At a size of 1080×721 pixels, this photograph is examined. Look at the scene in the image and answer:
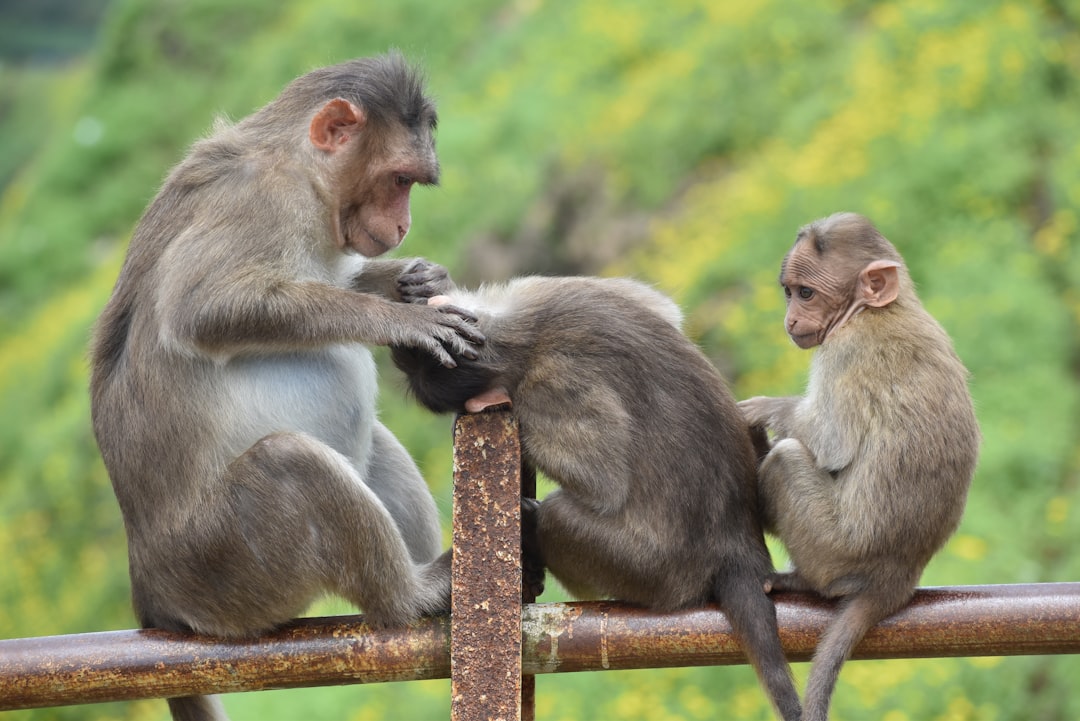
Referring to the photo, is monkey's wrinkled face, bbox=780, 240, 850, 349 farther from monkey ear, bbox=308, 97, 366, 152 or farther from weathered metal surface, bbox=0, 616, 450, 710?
weathered metal surface, bbox=0, 616, 450, 710

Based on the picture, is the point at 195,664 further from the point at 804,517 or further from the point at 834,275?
the point at 834,275

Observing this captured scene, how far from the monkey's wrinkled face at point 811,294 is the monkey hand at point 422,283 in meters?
1.07

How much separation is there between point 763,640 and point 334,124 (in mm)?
2106

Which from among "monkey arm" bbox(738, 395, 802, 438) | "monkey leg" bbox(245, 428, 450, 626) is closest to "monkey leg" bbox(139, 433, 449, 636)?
"monkey leg" bbox(245, 428, 450, 626)

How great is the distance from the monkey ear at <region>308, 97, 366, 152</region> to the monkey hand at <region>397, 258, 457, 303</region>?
1.52 ft

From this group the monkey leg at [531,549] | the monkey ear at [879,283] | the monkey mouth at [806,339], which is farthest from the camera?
the monkey mouth at [806,339]

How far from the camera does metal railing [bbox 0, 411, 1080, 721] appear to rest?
125 inches

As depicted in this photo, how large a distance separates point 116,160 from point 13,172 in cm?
658

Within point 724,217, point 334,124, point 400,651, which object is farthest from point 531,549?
point 724,217

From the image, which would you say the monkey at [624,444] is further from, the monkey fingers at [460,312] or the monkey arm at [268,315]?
the monkey arm at [268,315]

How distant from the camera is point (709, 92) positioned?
1208 centimetres

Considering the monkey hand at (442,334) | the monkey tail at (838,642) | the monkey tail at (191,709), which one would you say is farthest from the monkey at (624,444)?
the monkey tail at (191,709)

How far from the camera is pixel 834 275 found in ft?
13.4

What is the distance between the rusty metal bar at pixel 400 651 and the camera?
129 inches
